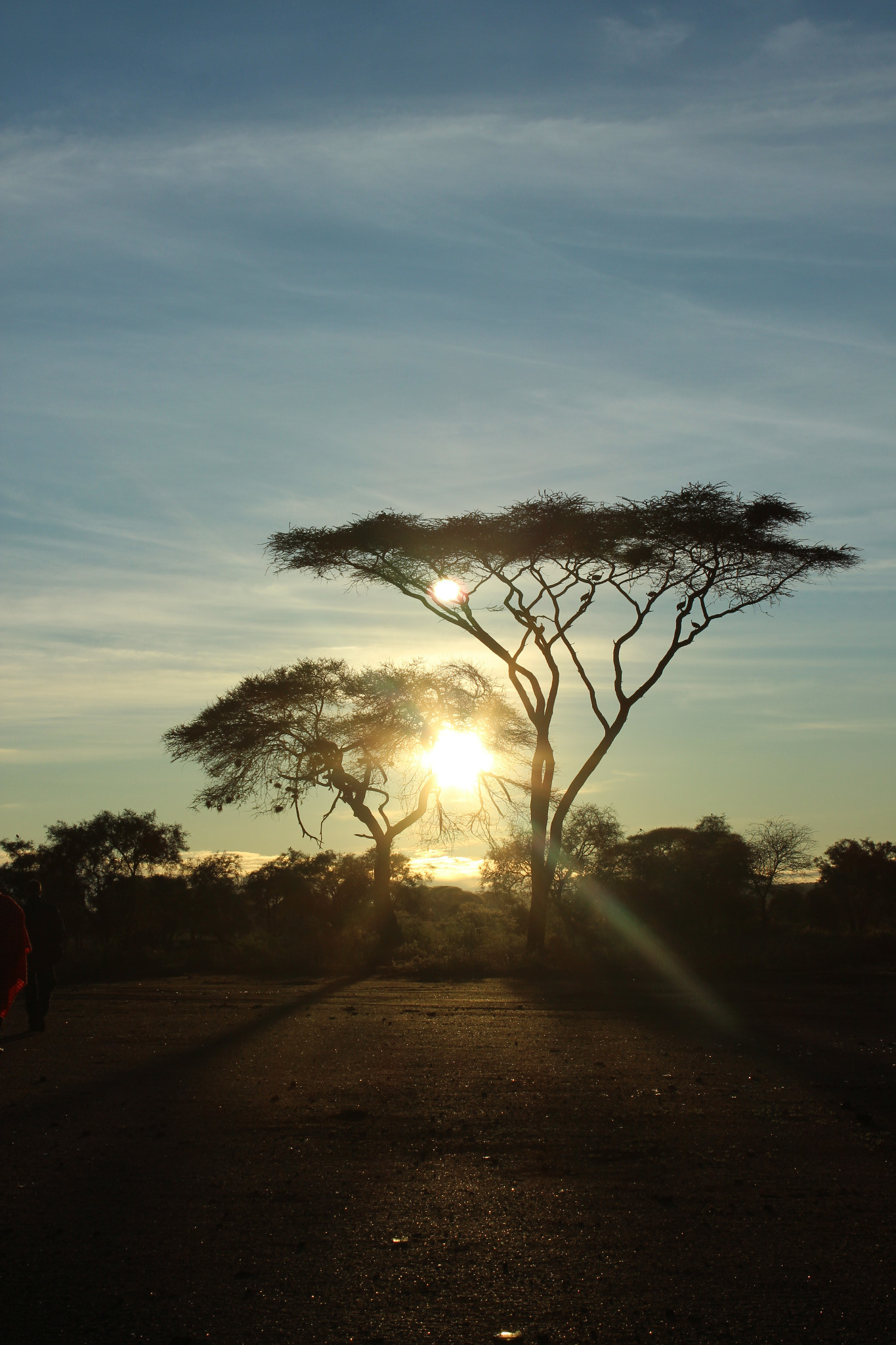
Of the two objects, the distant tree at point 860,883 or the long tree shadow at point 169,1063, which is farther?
the distant tree at point 860,883

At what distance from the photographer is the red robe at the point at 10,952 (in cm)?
693

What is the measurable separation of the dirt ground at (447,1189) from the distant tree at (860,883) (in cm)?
2249

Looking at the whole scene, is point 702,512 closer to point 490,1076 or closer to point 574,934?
point 574,934

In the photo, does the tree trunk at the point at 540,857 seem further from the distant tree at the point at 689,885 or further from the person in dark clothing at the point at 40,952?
the person in dark clothing at the point at 40,952

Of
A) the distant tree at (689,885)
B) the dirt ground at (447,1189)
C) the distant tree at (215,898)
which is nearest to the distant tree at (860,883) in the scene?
the distant tree at (689,885)

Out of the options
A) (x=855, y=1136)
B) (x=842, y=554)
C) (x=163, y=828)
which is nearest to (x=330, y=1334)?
(x=855, y=1136)

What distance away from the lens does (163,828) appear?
32.1 meters

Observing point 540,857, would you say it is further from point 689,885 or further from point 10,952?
point 10,952

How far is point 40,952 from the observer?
12.2 meters

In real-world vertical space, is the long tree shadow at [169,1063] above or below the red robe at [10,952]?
below

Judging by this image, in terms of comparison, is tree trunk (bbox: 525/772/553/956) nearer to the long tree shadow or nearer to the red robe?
the long tree shadow

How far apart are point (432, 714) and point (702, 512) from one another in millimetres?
8867

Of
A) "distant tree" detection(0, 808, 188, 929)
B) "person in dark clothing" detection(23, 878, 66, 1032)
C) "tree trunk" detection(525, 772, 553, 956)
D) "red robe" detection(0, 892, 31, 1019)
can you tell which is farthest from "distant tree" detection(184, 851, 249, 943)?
"red robe" detection(0, 892, 31, 1019)

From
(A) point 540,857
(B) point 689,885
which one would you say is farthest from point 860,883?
(A) point 540,857
